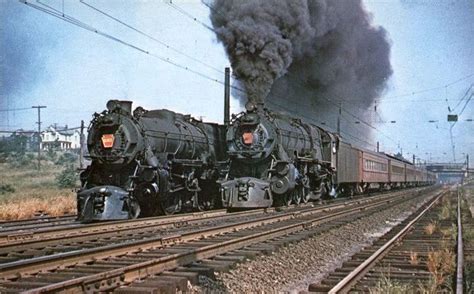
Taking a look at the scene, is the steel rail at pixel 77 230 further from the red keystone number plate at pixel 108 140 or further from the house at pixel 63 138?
the house at pixel 63 138

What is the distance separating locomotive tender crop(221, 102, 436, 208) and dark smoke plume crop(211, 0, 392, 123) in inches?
102

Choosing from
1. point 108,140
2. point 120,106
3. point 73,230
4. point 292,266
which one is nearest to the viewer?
point 292,266

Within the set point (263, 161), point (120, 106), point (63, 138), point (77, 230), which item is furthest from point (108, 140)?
point (63, 138)

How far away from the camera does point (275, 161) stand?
1831 cm

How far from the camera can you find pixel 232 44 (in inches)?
883

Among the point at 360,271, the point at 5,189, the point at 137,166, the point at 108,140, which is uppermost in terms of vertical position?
the point at 108,140

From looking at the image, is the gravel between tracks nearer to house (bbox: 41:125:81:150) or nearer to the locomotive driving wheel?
the locomotive driving wheel

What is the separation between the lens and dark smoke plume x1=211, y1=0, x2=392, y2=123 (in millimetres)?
22109

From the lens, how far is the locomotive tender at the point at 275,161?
1739cm

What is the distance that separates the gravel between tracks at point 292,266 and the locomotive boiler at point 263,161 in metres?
3.97

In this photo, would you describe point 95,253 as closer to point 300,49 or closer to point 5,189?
point 300,49

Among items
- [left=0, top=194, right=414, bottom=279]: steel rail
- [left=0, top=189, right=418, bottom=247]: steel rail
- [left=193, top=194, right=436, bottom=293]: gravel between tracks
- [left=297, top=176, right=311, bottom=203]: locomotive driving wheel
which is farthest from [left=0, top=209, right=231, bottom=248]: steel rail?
[left=297, top=176, right=311, bottom=203]: locomotive driving wheel

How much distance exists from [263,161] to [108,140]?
5.50 meters

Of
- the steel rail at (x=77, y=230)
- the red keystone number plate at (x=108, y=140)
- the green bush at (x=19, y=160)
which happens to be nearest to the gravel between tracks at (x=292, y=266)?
the steel rail at (x=77, y=230)
